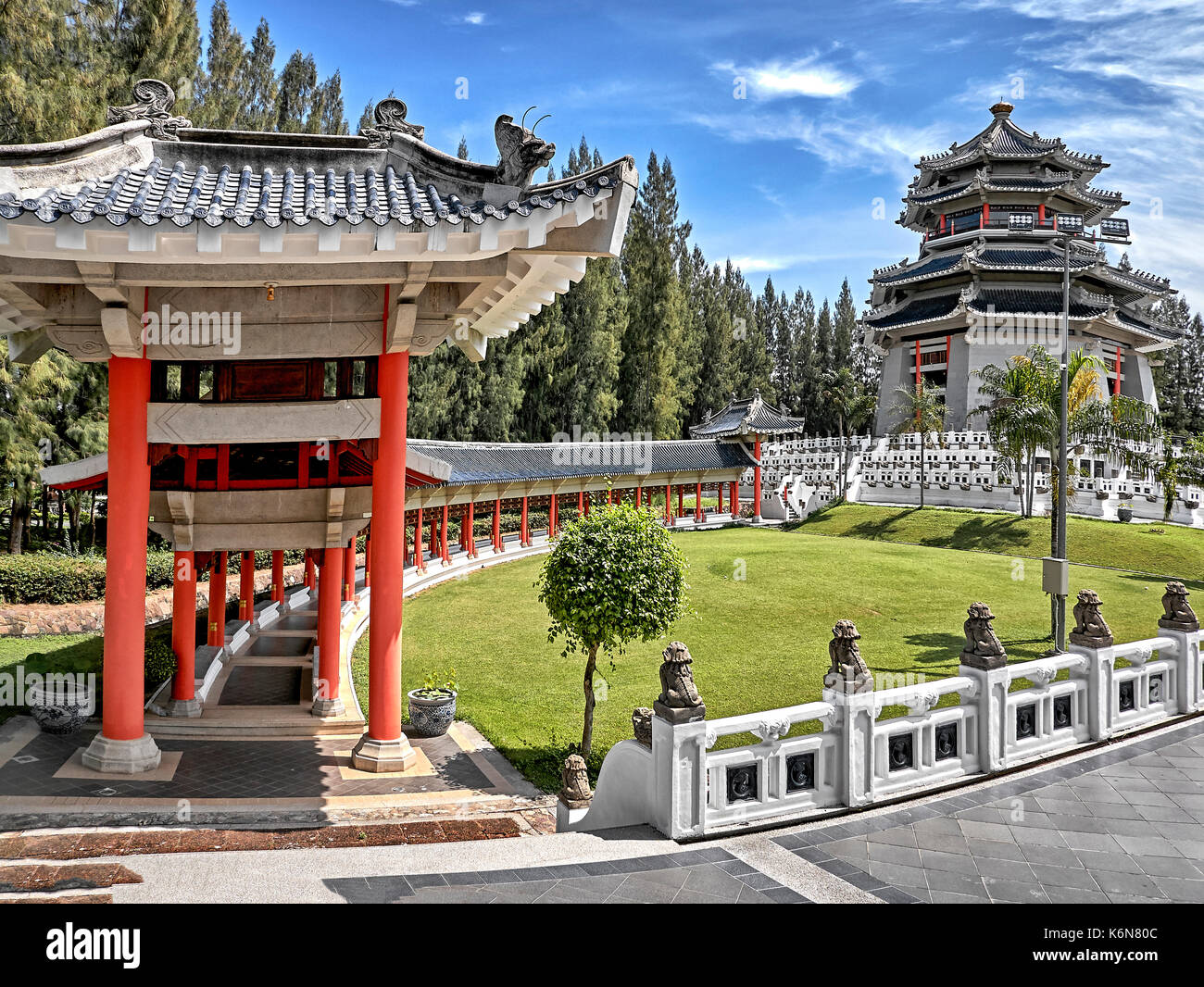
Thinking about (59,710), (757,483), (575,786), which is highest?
(757,483)

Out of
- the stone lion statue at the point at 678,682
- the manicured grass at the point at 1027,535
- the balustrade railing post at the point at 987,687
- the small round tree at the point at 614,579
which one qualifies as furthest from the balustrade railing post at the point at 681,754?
the manicured grass at the point at 1027,535

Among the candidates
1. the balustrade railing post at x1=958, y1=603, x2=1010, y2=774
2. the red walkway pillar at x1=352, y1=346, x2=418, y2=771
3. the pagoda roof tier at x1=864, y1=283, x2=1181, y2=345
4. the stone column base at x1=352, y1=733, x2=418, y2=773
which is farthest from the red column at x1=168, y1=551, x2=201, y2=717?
the pagoda roof tier at x1=864, y1=283, x2=1181, y2=345

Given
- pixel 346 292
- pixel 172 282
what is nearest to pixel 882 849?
pixel 346 292

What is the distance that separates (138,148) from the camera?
28.2 feet

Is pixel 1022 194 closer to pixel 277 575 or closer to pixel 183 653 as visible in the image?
pixel 277 575

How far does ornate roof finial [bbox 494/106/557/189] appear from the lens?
24.7 ft

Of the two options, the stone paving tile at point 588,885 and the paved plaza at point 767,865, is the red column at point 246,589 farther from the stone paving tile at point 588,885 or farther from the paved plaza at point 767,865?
the stone paving tile at point 588,885

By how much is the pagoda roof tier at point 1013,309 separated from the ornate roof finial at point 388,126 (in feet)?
127

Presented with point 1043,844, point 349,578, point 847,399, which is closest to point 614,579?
point 1043,844

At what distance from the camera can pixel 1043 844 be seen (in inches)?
239

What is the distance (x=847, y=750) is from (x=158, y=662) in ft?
34.3

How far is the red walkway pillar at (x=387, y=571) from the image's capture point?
29.4ft

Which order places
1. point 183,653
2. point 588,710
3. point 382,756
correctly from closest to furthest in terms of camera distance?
point 382,756 → point 588,710 → point 183,653

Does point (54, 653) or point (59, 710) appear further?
point (54, 653)
